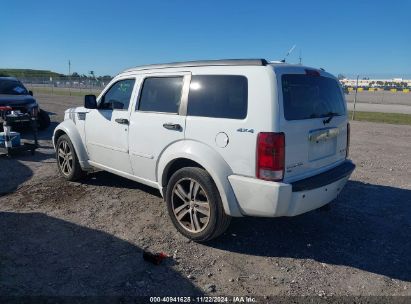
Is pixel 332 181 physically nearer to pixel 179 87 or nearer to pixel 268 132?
pixel 268 132

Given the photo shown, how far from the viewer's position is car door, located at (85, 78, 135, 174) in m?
5.15

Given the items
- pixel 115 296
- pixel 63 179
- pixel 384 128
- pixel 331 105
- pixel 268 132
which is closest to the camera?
pixel 115 296

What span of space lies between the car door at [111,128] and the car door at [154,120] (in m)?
0.22

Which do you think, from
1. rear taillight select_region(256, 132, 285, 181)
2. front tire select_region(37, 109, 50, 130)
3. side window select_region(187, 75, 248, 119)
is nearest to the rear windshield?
rear taillight select_region(256, 132, 285, 181)

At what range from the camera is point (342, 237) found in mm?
4469

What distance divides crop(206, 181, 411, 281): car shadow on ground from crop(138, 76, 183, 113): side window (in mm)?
1737

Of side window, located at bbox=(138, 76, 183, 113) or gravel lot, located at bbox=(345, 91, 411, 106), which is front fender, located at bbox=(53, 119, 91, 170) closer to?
side window, located at bbox=(138, 76, 183, 113)

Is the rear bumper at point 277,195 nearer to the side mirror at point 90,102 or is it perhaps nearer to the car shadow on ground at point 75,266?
the car shadow on ground at point 75,266

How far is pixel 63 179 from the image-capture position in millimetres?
6594

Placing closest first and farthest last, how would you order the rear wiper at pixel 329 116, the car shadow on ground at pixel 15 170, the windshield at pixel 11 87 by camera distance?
1. the rear wiper at pixel 329 116
2. the car shadow on ground at pixel 15 170
3. the windshield at pixel 11 87

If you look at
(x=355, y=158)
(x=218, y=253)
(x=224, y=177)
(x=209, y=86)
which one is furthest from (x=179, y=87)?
(x=355, y=158)

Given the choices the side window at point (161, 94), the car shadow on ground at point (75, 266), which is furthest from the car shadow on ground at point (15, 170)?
the side window at point (161, 94)

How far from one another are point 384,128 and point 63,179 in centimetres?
1197

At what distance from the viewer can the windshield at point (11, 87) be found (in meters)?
11.9
